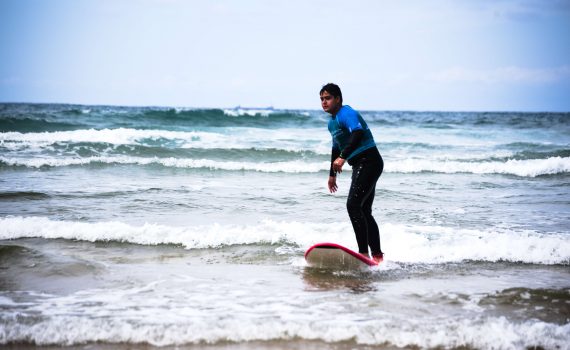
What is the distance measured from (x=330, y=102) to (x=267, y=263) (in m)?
2.13

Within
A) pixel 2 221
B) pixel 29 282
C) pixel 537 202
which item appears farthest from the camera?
pixel 537 202

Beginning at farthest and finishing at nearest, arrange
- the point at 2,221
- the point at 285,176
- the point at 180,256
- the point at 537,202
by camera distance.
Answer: the point at 285,176 < the point at 537,202 < the point at 2,221 < the point at 180,256

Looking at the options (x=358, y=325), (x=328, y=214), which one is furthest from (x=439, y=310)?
(x=328, y=214)

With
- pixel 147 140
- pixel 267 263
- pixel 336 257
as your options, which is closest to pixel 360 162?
pixel 336 257

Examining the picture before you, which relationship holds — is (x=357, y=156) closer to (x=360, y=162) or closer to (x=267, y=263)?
(x=360, y=162)

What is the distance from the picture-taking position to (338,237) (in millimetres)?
7285

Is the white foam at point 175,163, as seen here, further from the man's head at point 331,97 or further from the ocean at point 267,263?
the man's head at point 331,97

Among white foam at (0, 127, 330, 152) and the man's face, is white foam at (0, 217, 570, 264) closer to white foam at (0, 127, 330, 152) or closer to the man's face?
the man's face

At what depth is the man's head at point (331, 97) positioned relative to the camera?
17.8 feet

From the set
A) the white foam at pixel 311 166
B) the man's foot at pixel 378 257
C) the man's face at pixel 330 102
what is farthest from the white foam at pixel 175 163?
the man's face at pixel 330 102

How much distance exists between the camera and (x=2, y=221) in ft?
23.9

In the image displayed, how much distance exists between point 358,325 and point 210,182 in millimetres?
9487

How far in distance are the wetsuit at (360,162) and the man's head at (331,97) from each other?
8 cm

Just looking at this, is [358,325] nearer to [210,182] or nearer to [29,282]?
[29,282]
